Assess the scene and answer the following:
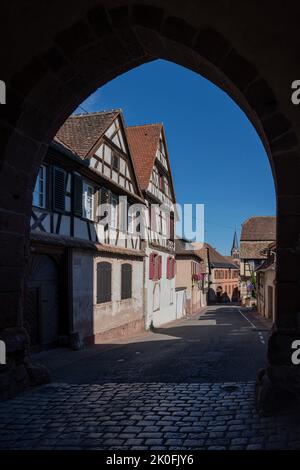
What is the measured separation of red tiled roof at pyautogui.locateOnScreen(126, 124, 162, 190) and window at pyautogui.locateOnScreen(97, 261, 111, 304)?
18.0 ft

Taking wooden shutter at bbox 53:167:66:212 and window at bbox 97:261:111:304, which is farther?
window at bbox 97:261:111:304

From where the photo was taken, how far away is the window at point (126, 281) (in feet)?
54.4

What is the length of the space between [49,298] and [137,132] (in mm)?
13098

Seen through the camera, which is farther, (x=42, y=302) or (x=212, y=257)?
(x=212, y=257)

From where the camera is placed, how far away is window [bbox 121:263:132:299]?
16578mm

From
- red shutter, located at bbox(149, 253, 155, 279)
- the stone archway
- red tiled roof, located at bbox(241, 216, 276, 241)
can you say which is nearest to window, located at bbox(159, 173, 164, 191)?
red shutter, located at bbox(149, 253, 155, 279)

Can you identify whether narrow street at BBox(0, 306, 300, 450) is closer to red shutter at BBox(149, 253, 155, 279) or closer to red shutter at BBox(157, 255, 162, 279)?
red shutter at BBox(149, 253, 155, 279)

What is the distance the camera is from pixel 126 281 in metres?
17.1

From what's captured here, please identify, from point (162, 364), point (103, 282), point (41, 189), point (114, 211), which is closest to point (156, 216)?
point (114, 211)

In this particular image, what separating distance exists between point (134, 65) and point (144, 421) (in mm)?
4199

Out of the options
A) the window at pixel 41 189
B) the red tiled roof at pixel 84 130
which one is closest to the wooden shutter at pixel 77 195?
the red tiled roof at pixel 84 130

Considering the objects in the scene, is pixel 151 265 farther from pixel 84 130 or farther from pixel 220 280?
pixel 220 280

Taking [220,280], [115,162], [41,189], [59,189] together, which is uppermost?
[115,162]
